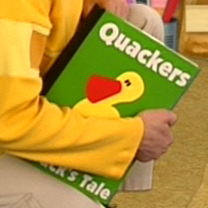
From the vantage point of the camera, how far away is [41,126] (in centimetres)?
82

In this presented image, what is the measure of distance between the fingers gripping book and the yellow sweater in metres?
0.03

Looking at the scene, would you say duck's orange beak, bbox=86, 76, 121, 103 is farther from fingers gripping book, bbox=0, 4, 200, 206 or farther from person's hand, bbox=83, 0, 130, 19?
person's hand, bbox=83, 0, 130, 19

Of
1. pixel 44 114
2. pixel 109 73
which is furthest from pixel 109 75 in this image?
pixel 44 114

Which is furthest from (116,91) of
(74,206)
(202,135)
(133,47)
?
(202,135)

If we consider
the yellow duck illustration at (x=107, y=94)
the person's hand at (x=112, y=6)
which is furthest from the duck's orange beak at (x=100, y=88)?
the person's hand at (x=112, y=6)

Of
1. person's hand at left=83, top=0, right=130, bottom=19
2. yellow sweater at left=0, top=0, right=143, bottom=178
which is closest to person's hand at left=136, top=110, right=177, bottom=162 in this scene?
yellow sweater at left=0, top=0, right=143, bottom=178

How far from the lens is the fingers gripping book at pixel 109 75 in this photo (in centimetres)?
87

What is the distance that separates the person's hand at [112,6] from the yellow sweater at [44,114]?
0.09 meters

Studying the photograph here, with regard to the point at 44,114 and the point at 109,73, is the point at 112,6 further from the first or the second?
the point at 44,114

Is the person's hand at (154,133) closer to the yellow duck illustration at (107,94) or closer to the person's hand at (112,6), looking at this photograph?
the yellow duck illustration at (107,94)

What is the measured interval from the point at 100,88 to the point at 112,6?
19cm

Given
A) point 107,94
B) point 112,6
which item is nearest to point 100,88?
point 107,94

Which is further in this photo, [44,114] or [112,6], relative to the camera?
[112,6]

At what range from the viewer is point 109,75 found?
890 mm
